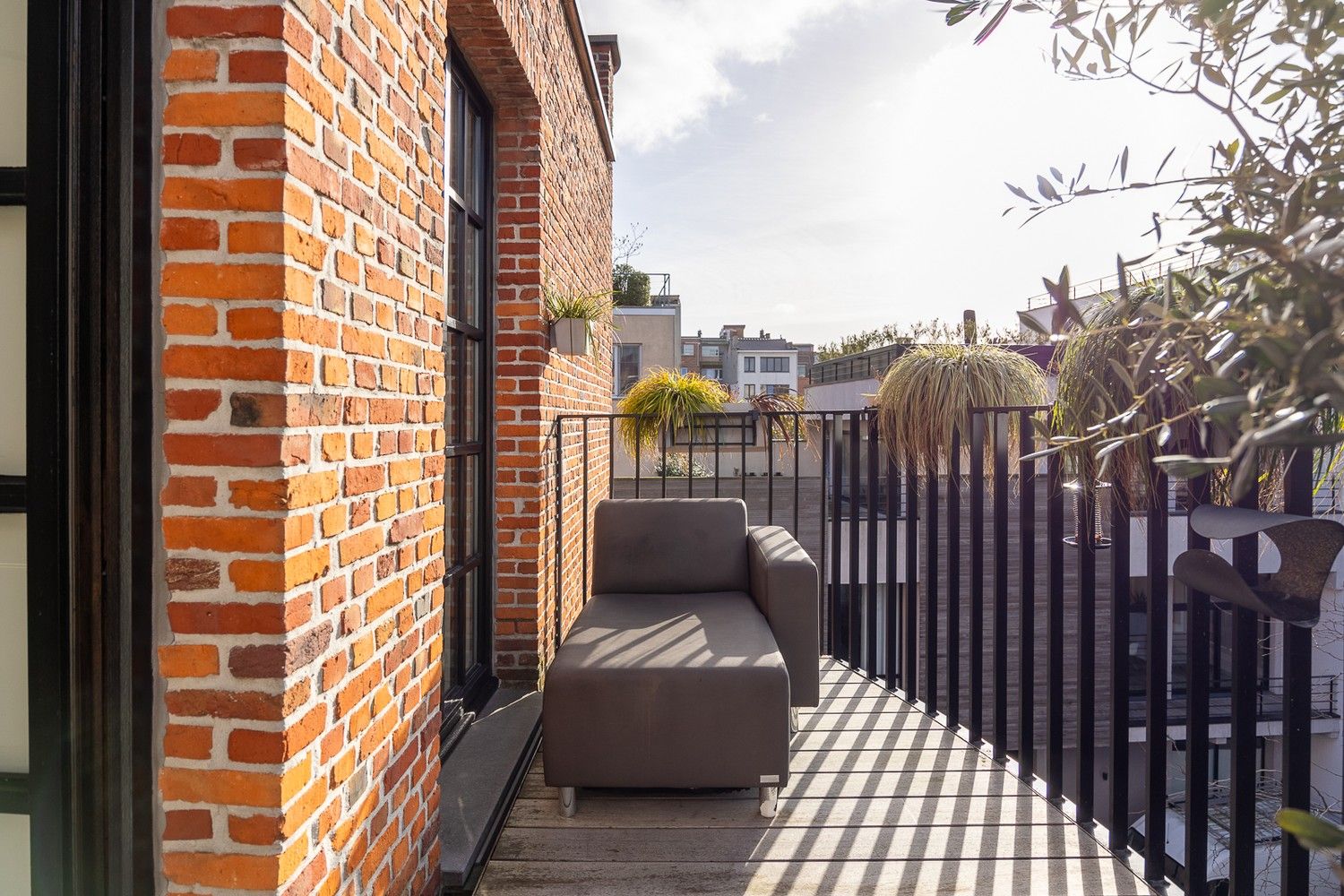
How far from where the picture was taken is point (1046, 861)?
2.00 meters

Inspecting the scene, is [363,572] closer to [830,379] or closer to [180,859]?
[180,859]

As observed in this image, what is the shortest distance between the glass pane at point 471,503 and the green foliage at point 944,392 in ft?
5.09

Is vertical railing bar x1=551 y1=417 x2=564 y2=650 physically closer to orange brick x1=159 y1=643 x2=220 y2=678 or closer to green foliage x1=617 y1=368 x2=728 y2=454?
green foliage x1=617 y1=368 x2=728 y2=454

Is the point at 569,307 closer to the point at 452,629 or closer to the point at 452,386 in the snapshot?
the point at 452,386

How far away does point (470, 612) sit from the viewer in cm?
292

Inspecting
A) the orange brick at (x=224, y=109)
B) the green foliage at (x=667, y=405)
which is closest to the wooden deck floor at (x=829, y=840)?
the orange brick at (x=224, y=109)

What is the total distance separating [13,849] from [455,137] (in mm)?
2274

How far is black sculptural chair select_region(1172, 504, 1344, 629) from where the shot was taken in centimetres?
129

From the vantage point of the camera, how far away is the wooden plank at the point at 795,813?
2207mm

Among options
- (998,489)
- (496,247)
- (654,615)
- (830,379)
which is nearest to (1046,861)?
(998,489)

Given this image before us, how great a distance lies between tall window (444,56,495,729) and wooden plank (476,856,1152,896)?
714 millimetres

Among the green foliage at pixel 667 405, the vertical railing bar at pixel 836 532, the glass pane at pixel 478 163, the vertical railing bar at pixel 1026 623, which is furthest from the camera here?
the green foliage at pixel 667 405

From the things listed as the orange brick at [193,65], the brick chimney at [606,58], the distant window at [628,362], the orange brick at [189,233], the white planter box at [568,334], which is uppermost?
the brick chimney at [606,58]

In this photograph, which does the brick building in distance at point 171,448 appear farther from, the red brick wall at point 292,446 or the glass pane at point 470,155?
the glass pane at point 470,155
